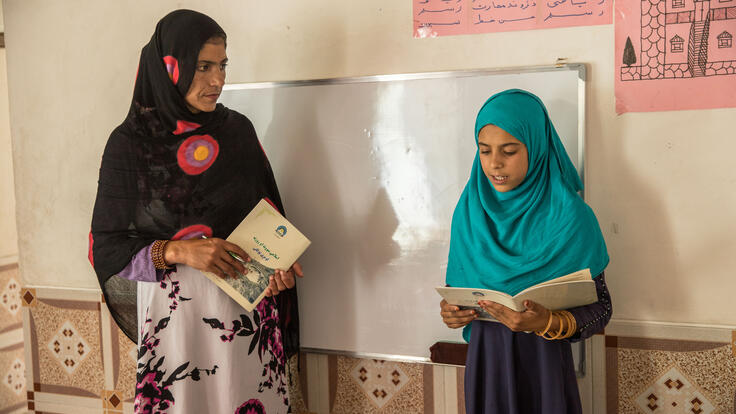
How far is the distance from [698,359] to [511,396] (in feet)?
2.08

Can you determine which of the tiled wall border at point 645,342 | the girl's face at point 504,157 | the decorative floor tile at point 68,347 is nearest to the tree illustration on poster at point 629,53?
the girl's face at point 504,157

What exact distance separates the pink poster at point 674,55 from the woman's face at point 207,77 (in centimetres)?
110

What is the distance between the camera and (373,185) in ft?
6.08

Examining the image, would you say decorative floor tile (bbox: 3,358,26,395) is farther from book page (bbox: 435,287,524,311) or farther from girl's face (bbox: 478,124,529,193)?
girl's face (bbox: 478,124,529,193)

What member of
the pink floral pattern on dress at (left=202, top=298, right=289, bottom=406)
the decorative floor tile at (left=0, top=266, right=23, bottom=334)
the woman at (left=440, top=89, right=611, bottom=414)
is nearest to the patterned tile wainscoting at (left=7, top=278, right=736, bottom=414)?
the pink floral pattern on dress at (left=202, top=298, right=289, bottom=406)

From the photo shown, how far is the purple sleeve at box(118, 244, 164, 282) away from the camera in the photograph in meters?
1.54

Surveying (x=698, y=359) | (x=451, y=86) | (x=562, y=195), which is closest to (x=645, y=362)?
(x=698, y=359)

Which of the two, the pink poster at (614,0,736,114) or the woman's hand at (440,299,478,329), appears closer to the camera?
the woman's hand at (440,299,478,329)

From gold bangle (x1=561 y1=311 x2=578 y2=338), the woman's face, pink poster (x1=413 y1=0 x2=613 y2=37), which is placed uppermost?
pink poster (x1=413 y1=0 x2=613 y2=37)

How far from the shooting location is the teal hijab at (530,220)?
1324mm

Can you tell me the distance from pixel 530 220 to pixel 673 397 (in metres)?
0.76

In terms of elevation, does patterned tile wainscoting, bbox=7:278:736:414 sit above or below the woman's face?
below

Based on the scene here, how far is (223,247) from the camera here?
151cm

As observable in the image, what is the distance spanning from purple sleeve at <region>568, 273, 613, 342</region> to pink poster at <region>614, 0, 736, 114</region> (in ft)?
1.83
